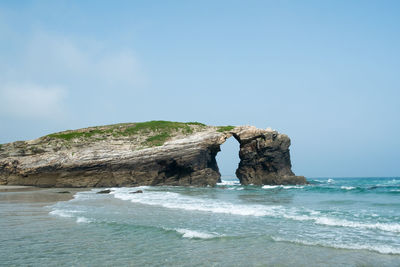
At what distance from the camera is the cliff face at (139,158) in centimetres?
3606

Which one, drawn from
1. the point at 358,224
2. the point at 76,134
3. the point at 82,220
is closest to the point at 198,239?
the point at 82,220

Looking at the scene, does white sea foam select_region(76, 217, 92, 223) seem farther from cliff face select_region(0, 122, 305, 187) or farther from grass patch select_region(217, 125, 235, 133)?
grass patch select_region(217, 125, 235, 133)

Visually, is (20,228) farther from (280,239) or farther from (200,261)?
(280,239)

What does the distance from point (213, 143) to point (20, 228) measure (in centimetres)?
2992

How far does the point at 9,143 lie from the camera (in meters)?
40.3

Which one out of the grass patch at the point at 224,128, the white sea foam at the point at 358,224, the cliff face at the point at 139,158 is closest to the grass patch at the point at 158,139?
the cliff face at the point at 139,158

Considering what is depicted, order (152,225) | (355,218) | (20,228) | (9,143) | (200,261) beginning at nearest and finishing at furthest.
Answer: (200,261) < (20,228) < (152,225) < (355,218) < (9,143)

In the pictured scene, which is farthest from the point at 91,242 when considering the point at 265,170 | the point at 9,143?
the point at 9,143

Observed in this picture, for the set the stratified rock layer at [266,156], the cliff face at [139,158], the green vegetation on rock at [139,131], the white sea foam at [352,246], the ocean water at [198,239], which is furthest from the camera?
the green vegetation on rock at [139,131]

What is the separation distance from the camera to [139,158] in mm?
36875

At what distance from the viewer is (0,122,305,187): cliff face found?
118ft

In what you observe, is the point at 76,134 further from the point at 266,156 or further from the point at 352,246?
the point at 352,246

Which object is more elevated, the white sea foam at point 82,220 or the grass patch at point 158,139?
the grass patch at point 158,139

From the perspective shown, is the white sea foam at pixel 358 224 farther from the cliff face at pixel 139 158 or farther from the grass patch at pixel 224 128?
the grass patch at pixel 224 128
